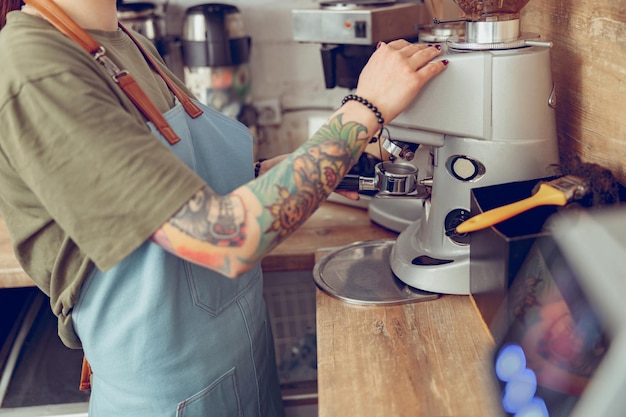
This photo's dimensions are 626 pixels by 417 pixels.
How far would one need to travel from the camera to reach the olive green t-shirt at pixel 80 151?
0.77 meters

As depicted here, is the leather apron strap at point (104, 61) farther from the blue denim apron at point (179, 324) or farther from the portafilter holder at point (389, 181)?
the portafilter holder at point (389, 181)

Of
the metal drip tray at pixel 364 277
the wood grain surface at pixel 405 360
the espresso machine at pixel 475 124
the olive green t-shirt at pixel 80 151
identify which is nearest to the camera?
the olive green t-shirt at pixel 80 151

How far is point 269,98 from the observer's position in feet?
7.00

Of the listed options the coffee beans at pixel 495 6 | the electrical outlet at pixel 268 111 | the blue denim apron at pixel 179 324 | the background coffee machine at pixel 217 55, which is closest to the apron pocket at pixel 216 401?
the blue denim apron at pixel 179 324

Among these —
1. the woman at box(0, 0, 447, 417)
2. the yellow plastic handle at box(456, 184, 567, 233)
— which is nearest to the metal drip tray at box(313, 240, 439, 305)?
the woman at box(0, 0, 447, 417)

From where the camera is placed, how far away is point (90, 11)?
0.96m

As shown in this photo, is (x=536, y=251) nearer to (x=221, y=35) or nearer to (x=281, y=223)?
(x=281, y=223)

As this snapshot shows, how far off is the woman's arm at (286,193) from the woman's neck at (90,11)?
33cm

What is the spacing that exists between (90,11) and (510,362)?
742 mm

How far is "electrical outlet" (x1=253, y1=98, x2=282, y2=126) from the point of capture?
2.12 metres

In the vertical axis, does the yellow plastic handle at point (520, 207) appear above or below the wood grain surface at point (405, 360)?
above

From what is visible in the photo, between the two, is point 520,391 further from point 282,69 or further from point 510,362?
point 282,69

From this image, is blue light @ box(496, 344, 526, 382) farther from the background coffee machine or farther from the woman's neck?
the background coffee machine

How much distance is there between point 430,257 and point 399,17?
826 millimetres
